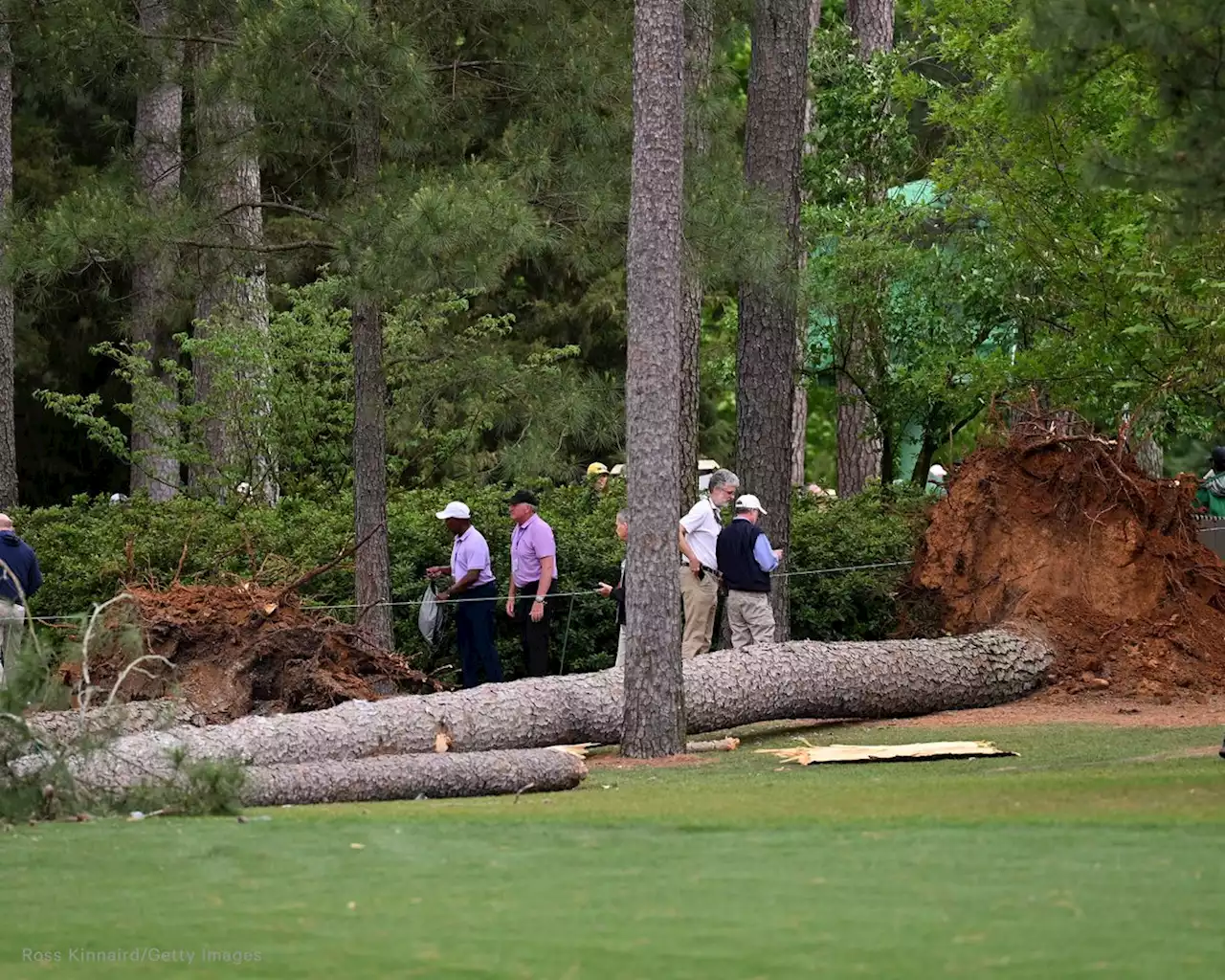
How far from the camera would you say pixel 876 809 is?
10.5 m

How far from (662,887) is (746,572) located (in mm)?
10244

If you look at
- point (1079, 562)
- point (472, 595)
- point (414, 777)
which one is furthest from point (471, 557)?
point (414, 777)

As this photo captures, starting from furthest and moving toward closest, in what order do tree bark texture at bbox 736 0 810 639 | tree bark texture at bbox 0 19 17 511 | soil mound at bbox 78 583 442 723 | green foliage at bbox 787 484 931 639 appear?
tree bark texture at bbox 0 19 17 511, green foliage at bbox 787 484 931 639, tree bark texture at bbox 736 0 810 639, soil mound at bbox 78 583 442 723

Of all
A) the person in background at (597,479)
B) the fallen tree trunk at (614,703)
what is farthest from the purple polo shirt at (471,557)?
the person in background at (597,479)

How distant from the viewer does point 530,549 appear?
19.6 metres

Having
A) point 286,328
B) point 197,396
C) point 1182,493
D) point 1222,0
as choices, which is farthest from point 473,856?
point 197,396

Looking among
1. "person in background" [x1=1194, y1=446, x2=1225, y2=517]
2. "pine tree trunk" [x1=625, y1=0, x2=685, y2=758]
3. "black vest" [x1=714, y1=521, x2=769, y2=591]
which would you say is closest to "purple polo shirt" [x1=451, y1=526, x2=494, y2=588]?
"black vest" [x1=714, y1=521, x2=769, y2=591]

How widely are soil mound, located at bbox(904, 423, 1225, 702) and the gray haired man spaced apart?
2.68 metres

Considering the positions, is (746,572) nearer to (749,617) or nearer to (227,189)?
(749,617)

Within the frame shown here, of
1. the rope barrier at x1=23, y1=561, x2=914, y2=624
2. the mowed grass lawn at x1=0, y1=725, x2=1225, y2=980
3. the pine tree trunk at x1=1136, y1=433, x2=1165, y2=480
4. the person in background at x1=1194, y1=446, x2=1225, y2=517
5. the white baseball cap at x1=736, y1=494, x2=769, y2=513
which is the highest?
the pine tree trunk at x1=1136, y1=433, x2=1165, y2=480

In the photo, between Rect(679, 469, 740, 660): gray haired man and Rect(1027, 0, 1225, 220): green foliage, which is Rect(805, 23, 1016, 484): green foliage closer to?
Rect(679, 469, 740, 660): gray haired man

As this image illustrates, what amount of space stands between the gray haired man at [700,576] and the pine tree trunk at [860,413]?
7.90m

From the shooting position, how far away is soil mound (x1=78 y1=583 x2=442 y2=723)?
17.2 metres

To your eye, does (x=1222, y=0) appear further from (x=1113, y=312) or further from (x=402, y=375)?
(x=402, y=375)
